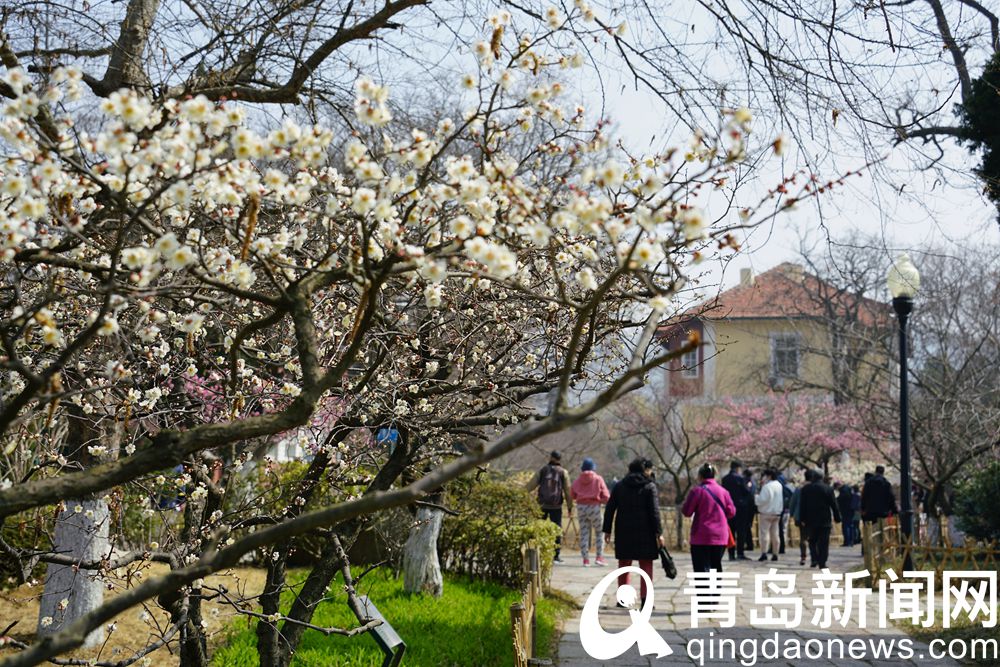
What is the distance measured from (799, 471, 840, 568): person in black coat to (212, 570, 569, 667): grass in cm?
543

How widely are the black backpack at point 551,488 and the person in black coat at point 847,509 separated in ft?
29.0

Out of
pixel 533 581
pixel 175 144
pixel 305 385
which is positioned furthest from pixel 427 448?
pixel 175 144

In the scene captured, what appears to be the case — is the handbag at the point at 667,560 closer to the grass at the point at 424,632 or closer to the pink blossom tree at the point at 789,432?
the grass at the point at 424,632

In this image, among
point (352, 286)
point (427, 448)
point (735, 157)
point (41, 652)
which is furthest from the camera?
point (427, 448)

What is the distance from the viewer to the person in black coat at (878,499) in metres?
15.0

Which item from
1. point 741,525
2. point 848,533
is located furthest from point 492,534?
point 848,533

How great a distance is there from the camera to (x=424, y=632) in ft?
26.1

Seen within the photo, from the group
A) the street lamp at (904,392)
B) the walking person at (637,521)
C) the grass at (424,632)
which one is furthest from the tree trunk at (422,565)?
the street lamp at (904,392)

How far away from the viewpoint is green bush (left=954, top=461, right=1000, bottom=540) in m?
14.7

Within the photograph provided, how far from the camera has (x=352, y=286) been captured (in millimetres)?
5086

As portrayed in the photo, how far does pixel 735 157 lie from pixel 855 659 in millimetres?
6557

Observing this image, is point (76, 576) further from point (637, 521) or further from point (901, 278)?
point (901, 278)

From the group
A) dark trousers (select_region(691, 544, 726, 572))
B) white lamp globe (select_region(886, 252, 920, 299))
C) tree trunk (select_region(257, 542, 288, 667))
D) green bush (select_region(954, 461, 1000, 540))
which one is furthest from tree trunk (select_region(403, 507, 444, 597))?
green bush (select_region(954, 461, 1000, 540))

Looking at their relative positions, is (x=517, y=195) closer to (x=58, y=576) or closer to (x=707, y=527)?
(x=58, y=576)
